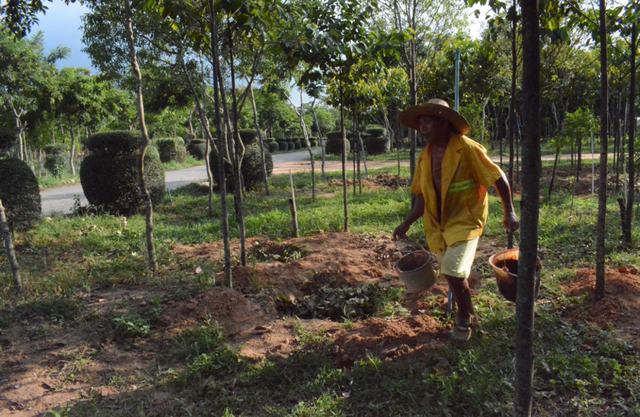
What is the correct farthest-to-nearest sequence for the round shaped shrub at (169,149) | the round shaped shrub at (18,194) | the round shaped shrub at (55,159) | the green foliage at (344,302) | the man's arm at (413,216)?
the round shaped shrub at (169,149) → the round shaped shrub at (55,159) → the round shaped shrub at (18,194) → the green foliage at (344,302) → the man's arm at (413,216)

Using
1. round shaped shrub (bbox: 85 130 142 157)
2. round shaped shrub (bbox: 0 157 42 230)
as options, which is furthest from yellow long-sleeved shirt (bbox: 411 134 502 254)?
round shaped shrub (bbox: 85 130 142 157)

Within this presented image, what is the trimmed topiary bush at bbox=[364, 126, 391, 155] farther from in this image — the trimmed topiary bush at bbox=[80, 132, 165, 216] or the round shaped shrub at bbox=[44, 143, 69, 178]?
the trimmed topiary bush at bbox=[80, 132, 165, 216]

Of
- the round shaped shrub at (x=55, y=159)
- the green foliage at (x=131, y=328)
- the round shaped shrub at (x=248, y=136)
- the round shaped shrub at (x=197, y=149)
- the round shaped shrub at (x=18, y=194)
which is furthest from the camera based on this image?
the round shaped shrub at (x=197, y=149)

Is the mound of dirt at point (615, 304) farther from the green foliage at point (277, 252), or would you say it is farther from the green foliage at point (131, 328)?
the green foliage at point (131, 328)

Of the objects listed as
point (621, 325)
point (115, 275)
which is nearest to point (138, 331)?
point (115, 275)

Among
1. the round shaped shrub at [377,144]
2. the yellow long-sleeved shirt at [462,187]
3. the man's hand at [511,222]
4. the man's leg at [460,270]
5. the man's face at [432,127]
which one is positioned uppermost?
the round shaped shrub at [377,144]

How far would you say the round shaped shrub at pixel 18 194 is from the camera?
769 centimetres

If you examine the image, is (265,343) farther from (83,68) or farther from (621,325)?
(83,68)

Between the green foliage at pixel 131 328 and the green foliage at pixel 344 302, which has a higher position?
the green foliage at pixel 131 328

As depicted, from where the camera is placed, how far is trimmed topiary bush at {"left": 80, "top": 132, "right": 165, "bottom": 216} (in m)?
9.40

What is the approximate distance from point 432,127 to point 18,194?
24.8ft

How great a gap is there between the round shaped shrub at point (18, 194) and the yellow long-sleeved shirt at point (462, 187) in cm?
745

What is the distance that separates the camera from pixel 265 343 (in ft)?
12.0

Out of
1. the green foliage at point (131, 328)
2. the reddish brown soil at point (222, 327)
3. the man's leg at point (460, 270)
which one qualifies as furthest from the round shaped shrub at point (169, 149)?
the man's leg at point (460, 270)
